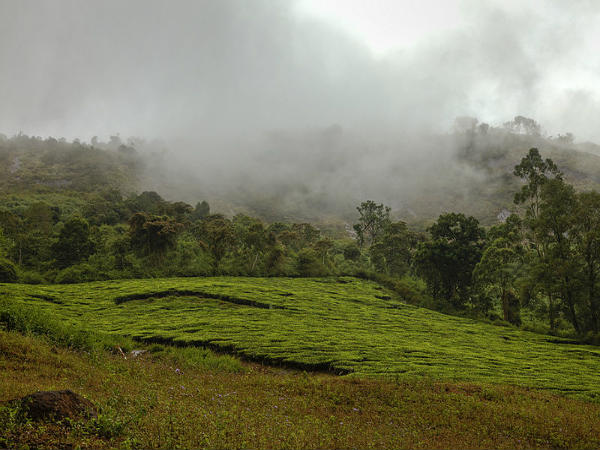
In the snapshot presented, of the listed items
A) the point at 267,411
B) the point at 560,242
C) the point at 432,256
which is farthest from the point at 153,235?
the point at 560,242

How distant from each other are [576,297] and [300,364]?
1383 inches

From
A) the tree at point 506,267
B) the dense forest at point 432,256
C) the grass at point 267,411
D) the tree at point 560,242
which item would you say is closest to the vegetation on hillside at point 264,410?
the grass at point 267,411

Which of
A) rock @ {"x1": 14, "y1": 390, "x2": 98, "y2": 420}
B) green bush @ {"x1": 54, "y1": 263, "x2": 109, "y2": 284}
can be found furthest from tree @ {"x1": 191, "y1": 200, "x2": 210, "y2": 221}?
rock @ {"x1": 14, "y1": 390, "x2": 98, "y2": 420}

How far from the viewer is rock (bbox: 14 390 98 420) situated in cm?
673

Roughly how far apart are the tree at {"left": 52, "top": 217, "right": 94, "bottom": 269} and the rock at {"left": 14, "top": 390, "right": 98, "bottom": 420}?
55.6 metres

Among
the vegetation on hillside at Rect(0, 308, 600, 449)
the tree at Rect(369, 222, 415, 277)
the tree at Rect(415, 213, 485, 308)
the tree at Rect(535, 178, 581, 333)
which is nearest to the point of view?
the vegetation on hillside at Rect(0, 308, 600, 449)

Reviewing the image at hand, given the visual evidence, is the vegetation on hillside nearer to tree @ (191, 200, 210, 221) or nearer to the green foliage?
the green foliage

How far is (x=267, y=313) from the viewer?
3103cm

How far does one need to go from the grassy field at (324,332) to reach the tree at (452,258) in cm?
1190

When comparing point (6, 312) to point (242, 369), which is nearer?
point (6, 312)

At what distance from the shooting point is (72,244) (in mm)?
53625

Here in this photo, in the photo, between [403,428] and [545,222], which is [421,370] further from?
[545,222]

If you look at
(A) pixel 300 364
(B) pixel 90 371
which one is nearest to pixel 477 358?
(A) pixel 300 364

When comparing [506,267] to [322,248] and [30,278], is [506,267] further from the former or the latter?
[30,278]
